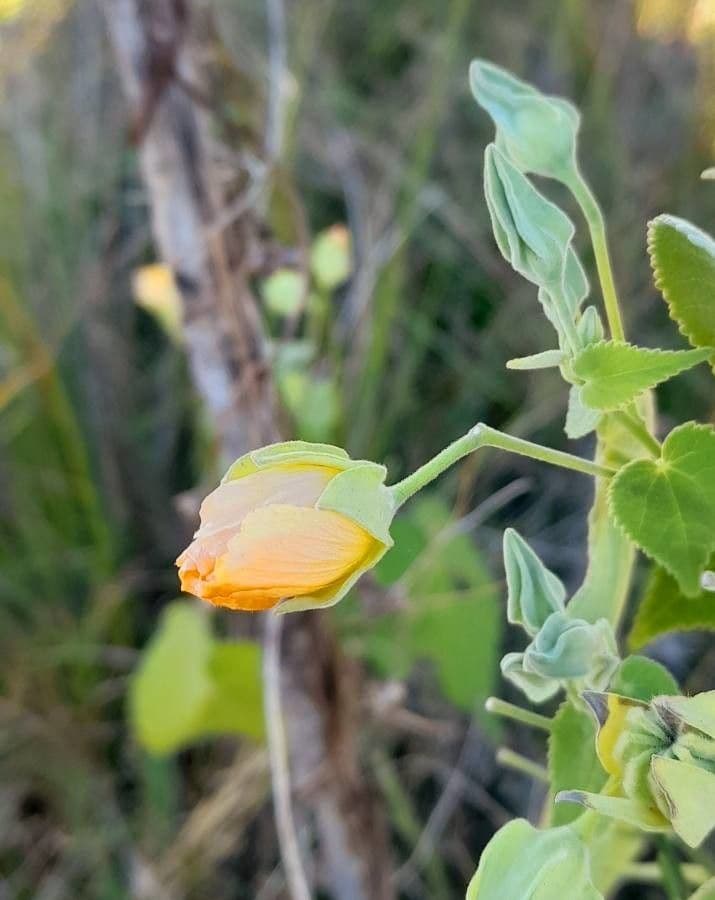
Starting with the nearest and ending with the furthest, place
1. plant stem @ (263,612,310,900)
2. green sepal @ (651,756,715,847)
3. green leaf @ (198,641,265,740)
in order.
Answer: green sepal @ (651,756,715,847) < plant stem @ (263,612,310,900) < green leaf @ (198,641,265,740)

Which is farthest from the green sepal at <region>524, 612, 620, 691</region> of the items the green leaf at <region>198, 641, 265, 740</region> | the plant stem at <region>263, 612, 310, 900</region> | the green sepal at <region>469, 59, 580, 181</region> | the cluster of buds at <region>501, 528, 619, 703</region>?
the green leaf at <region>198, 641, 265, 740</region>

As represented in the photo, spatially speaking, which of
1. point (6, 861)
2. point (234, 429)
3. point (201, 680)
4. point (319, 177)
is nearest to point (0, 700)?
point (6, 861)

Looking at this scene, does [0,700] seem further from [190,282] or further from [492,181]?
[492,181]

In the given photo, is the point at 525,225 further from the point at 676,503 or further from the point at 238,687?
the point at 238,687

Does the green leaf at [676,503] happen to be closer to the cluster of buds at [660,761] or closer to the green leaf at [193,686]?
the cluster of buds at [660,761]

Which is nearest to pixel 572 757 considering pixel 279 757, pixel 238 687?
pixel 279 757

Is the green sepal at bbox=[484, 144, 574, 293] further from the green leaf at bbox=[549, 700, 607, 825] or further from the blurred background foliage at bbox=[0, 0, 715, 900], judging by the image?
the blurred background foliage at bbox=[0, 0, 715, 900]
